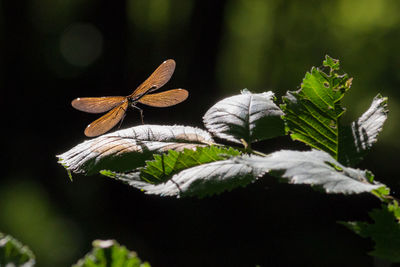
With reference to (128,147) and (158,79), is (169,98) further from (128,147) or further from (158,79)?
(128,147)

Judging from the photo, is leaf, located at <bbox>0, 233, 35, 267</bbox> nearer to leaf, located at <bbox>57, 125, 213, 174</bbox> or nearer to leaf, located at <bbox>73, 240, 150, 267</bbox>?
leaf, located at <bbox>73, 240, 150, 267</bbox>

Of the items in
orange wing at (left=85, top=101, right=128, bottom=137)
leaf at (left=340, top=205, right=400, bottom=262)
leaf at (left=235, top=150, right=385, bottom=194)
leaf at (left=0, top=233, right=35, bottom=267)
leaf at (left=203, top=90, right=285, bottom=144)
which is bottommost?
orange wing at (left=85, top=101, right=128, bottom=137)

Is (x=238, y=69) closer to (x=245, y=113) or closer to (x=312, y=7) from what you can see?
(x=312, y=7)

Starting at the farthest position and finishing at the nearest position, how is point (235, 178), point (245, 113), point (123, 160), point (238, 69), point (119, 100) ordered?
point (238, 69) → point (119, 100) → point (245, 113) → point (123, 160) → point (235, 178)

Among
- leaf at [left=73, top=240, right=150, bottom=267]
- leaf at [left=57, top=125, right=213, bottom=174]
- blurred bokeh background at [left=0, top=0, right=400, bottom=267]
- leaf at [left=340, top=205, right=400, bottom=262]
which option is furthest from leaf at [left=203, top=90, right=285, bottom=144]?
blurred bokeh background at [left=0, top=0, right=400, bottom=267]

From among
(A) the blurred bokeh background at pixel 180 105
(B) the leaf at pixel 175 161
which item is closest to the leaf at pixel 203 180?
(B) the leaf at pixel 175 161

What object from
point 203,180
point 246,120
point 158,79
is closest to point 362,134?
point 246,120

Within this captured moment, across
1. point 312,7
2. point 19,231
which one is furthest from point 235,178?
point 312,7
